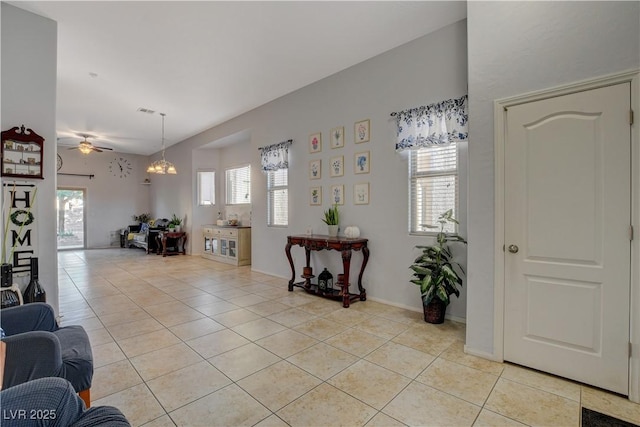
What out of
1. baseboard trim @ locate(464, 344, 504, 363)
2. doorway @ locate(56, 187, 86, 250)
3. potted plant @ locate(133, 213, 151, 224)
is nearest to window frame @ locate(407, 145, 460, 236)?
baseboard trim @ locate(464, 344, 504, 363)

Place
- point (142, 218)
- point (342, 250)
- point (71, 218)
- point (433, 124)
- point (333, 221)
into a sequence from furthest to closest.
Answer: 1. point (142, 218)
2. point (71, 218)
3. point (333, 221)
4. point (342, 250)
5. point (433, 124)

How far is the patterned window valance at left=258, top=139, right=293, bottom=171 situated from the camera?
5.16 metres

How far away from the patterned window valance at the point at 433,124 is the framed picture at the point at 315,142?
54.5 inches

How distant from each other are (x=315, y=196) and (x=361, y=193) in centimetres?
94

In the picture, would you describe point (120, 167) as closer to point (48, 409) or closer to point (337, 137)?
point (337, 137)

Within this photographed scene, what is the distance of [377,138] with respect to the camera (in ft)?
12.9

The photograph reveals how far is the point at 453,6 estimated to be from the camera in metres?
2.96

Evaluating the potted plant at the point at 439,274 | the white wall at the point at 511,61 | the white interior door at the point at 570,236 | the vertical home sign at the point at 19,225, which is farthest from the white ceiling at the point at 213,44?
the potted plant at the point at 439,274

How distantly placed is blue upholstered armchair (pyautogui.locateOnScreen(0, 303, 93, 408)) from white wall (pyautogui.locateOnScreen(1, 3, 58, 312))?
1486mm

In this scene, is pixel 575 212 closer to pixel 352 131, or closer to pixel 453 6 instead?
pixel 453 6

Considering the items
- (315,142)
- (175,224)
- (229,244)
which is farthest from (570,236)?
(175,224)

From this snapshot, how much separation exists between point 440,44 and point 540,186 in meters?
2.05

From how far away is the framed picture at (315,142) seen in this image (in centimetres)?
467

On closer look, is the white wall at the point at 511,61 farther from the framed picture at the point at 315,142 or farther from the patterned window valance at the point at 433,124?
the framed picture at the point at 315,142
